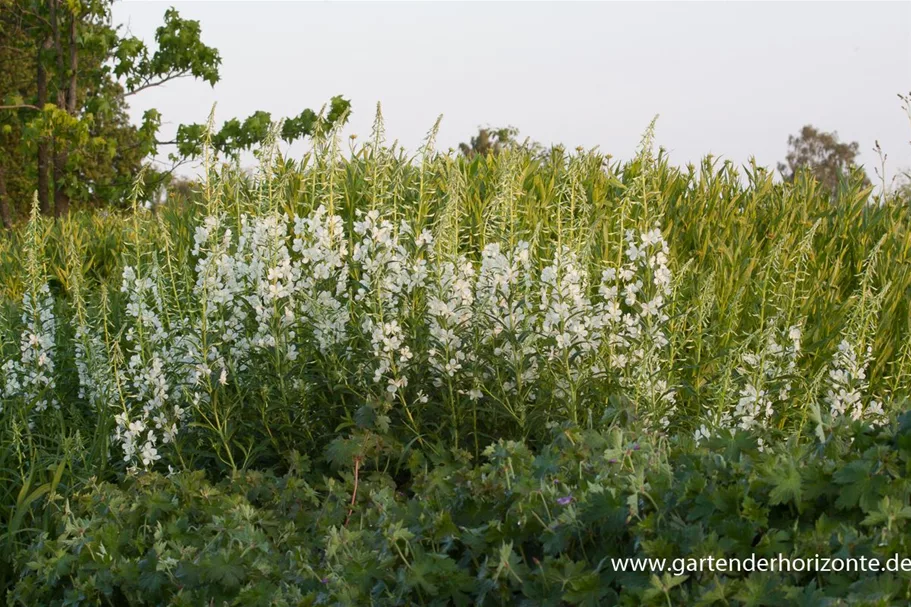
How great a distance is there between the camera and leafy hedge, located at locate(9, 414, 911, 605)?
88.0 inches

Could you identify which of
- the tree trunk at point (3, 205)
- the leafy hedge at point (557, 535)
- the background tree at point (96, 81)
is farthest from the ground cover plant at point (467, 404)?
the tree trunk at point (3, 205)

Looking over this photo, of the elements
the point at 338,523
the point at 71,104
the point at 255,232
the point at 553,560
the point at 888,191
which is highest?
the point at 71,104

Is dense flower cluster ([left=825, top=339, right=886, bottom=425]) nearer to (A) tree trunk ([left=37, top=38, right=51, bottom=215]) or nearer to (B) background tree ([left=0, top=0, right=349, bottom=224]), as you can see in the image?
(B) background tree ([left=0, top=0, right=349, bottom=224])

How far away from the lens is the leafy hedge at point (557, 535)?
2236 millimetres

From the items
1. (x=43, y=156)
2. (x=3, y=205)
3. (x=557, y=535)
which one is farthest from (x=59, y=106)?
(x=557, y=535)

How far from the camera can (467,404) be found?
4406mm

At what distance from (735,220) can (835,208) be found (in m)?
1.05

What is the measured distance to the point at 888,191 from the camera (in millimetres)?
6973

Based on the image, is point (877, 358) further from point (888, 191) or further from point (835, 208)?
point (888, 191)

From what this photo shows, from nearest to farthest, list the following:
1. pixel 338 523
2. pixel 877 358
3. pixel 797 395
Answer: pixel 338 523, pixel 797 395, pixel 877 358

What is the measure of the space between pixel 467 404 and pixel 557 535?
6.52ft

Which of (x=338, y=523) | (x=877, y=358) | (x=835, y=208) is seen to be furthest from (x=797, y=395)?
(x=338, y=523)

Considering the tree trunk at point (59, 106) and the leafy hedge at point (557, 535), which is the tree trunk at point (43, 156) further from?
the leafy hedge at point (557, 535)

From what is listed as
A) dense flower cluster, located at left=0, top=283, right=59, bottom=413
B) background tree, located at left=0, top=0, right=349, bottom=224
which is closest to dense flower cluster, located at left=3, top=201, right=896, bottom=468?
dense flower cluster, located at left=0, top=283, right=59, bottom=413
